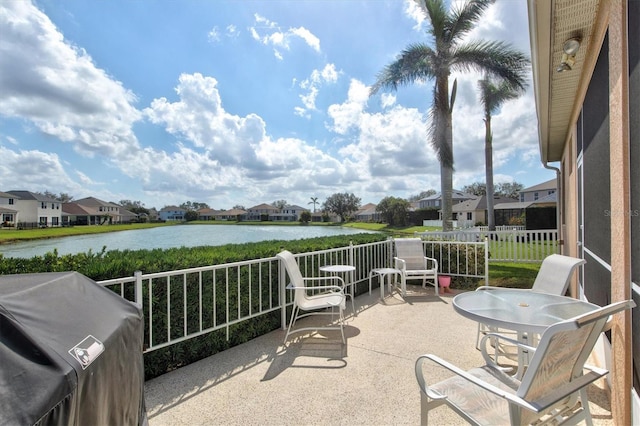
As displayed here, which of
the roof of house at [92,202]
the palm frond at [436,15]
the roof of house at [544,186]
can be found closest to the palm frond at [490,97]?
the palm frond at [436,15]

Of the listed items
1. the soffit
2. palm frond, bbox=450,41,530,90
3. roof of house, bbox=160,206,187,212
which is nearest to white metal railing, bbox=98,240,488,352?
the soffit

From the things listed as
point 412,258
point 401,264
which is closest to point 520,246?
point 412,258

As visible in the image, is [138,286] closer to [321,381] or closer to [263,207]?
[321,381]

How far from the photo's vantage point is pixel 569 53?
293cm

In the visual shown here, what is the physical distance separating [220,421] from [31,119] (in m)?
22.2

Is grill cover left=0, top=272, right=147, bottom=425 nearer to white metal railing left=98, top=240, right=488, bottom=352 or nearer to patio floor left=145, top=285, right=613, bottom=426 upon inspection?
patio floor left=145, top=285, right=613, bottom=426

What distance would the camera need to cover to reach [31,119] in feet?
53.9

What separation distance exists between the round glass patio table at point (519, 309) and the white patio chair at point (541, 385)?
35cm

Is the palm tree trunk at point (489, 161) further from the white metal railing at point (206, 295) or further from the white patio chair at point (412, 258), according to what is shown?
the white metal railing at point (206, 295)

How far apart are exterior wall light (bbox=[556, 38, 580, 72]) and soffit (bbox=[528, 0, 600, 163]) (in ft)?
0.15

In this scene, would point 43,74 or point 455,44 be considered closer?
point 43,74

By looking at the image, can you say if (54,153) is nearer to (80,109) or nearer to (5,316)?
(80,109)

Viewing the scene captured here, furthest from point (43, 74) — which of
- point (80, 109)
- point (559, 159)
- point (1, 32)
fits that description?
point (559, 159)

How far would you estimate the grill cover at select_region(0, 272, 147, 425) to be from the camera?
848 mm
